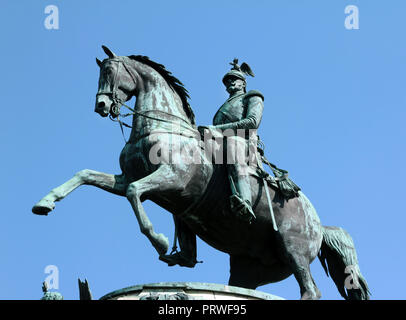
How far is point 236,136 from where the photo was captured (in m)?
18.3

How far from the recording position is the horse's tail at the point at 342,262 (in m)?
18.9

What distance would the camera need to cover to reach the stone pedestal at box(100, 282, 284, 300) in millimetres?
16078

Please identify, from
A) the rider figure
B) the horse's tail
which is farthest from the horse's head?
the horse's tail

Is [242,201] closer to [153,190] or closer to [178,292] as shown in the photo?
[153,190]

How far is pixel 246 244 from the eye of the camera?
1848 cm

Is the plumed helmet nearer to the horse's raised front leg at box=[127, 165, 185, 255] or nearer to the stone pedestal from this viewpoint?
the horse's raised front leg at box=[127, 165, 185, 255]

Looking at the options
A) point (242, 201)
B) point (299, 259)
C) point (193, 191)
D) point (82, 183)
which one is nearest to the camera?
point (82, 183)

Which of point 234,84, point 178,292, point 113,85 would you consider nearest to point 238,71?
point 234,84

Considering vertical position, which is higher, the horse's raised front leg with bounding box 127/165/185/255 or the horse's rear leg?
the horse's raised front leg with bounding box 127/165/185/255

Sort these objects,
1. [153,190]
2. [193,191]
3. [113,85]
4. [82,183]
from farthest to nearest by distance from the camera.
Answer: [113,85], [193,191], [82,183], [153,190]

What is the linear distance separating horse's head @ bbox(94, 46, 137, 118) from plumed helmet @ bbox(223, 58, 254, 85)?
6.77 feet

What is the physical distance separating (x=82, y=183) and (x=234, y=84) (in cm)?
369

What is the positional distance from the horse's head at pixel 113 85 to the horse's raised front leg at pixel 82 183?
1.05 metres
